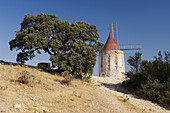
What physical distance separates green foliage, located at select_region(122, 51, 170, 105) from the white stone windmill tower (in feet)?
25.2

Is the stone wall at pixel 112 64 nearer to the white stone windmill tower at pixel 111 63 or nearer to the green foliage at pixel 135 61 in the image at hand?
the white stone windmill tower at pixel 111 63

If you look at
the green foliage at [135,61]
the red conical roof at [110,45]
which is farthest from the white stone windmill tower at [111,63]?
the green foliage at [135,61]

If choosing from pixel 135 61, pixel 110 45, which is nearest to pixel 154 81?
pixel 135 61

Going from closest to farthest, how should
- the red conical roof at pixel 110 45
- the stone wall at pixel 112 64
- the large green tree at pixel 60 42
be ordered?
the large green tree at pixel 60 42, the stone wall at pixel 112 64, the red conical roof at pixel 110 45

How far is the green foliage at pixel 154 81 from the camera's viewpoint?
13242 millimetres

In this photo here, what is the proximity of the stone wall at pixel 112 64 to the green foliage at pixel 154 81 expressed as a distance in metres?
7.66

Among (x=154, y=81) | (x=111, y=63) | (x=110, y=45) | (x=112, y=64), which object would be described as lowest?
(x=154, y=81)

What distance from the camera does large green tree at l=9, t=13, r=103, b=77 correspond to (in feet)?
52.1

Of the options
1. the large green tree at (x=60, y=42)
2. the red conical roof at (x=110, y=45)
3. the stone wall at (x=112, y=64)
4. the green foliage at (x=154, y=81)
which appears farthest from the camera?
the red conical roof at (x=110, y=45)

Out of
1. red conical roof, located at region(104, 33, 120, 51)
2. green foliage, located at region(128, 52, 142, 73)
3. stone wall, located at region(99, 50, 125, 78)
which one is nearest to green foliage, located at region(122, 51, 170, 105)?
green foliage, located at region(128, 52, 142, 73)

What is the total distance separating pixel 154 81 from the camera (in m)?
14.2

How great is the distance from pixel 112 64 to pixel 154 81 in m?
12.7

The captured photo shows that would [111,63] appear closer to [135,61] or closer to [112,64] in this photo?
[112,64]

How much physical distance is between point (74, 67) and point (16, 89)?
8.15 meters
